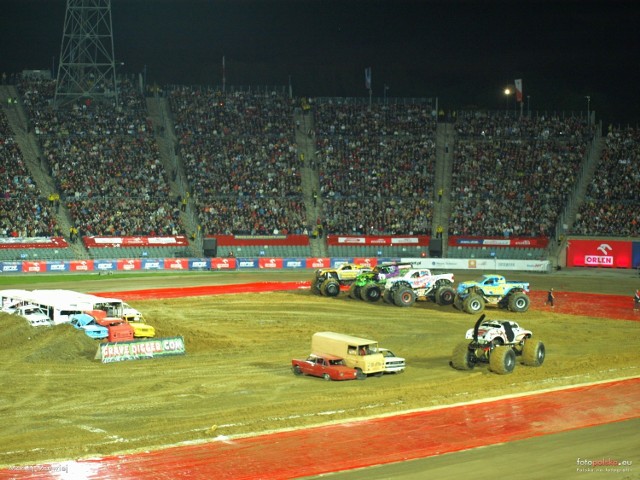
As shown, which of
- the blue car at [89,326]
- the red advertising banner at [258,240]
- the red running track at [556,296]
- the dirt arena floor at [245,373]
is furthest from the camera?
the red advertising banner at [258,240]

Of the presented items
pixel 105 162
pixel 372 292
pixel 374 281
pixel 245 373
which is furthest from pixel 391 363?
pixel 105 162

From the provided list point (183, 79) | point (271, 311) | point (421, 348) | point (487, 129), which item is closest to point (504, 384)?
point (421, 348)

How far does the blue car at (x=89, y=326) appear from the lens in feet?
108

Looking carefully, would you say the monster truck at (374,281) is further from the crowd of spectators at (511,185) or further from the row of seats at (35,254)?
the row of seats at (35,254)

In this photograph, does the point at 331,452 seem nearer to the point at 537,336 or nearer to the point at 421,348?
the point at 421,348

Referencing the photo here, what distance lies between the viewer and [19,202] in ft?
→ 223

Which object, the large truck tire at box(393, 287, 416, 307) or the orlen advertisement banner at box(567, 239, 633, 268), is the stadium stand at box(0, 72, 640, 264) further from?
the large truck tire at box(393, 287, 416, 307)

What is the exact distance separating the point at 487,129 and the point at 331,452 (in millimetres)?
60768

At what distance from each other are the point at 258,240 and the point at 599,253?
26.6 metres

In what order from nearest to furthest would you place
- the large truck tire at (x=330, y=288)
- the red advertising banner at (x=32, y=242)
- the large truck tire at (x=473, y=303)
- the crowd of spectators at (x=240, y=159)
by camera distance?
the large truck tire at (x=473, y=303) < the large truck tire at (x=330, y=288) < the red advertising banner at (x=32, y=242) < the crowd of spectators at (x=240, y=159)

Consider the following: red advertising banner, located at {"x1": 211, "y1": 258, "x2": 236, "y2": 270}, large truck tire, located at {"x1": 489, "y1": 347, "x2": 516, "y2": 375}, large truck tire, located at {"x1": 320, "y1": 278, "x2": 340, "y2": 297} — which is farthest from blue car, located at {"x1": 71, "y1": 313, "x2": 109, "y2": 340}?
red advertising banner, located at {"x1": 211, "y1": 258, "x2": 236, "y2": 270}

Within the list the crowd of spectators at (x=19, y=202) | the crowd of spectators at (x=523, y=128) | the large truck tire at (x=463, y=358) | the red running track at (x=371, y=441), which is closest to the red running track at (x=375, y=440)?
the red running track at (x=371, y=441)

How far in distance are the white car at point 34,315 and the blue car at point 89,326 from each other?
1.13m

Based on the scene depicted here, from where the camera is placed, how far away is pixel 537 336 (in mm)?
36500
